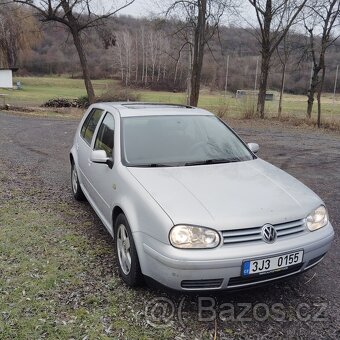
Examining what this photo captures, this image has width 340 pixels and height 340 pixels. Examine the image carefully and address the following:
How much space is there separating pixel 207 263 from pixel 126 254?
0.95 meters

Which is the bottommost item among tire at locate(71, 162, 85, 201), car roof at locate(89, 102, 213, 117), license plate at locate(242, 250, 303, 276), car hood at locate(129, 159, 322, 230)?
tire at locate(71, 162, 85, 201)

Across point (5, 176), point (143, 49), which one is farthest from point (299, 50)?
point (143, 49)

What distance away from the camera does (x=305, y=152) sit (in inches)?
430

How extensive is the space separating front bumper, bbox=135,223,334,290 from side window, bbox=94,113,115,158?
5.04ft

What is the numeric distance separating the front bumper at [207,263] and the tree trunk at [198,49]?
1935 cm

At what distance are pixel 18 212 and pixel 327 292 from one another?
3.91 m

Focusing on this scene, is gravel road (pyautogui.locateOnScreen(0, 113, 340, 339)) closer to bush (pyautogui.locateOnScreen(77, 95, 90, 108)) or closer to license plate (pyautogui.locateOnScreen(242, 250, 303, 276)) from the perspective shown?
license plate (pyautogui.locateOnScreen(242, 250, 303, 276))

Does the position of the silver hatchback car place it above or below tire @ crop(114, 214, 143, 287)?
above

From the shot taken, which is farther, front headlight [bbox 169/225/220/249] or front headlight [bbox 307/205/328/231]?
front headlight [bbox 307/205/328/231]

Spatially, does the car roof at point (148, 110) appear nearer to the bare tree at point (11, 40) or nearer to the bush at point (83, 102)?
the bush at point (83, 102)

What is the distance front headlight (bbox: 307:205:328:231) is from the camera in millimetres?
3257

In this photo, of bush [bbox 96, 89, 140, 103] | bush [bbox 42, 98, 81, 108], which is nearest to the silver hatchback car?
bush [bbox 96, 89, 140, 103]

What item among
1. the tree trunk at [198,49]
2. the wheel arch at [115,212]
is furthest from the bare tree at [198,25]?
the wheel arch at [115,212]

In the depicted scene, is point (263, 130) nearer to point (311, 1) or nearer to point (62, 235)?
point (311, 1)
